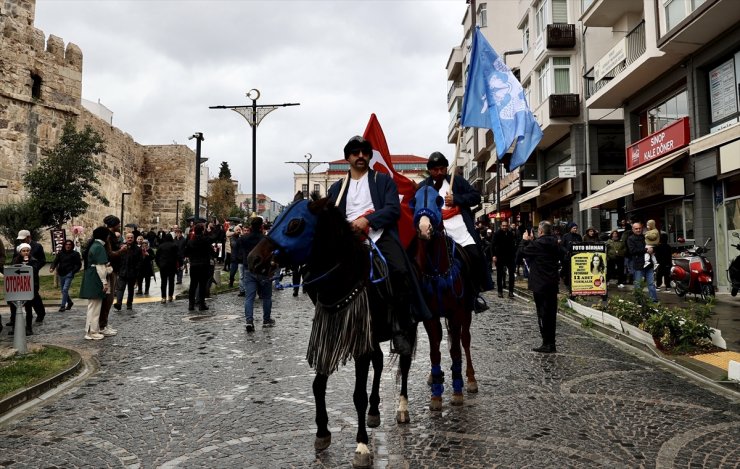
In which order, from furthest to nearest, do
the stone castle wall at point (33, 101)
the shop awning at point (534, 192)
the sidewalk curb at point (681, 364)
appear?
the shop awning at point (534, 192)
the stone castle wall at point (33, 101)
the sidewalk curb at point (681, 364)

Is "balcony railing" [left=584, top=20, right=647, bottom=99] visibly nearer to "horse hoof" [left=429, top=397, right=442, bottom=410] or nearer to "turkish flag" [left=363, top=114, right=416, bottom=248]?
"turkish flag" [left=363, top=114, right=416, bottom=248]

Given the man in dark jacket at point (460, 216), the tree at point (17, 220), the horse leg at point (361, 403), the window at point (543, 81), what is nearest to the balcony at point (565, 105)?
the window at point (543, 81)

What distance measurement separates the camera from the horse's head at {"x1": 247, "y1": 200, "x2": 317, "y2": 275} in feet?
10.9

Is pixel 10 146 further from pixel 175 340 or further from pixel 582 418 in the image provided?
pixel 582 418

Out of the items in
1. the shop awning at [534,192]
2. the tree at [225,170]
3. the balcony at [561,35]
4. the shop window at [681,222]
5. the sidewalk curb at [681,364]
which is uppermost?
the tree at [225,170]

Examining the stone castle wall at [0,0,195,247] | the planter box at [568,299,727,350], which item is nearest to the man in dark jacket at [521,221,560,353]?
the planter box at [568,299,727,350]

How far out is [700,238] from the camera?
15.8 meters

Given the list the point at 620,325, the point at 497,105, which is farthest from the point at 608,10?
the point at 620,325

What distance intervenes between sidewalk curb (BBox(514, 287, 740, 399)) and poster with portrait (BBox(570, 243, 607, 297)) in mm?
2378

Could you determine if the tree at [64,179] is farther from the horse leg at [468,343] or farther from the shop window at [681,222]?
the shop window at [681,222]

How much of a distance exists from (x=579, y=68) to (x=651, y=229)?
14.9 m

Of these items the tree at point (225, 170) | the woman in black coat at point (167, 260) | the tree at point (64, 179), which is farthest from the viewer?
the tree at point (225, 170)

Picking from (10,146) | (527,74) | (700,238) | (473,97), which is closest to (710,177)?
(700,238)

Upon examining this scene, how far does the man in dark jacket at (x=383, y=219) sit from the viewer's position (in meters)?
4.01
